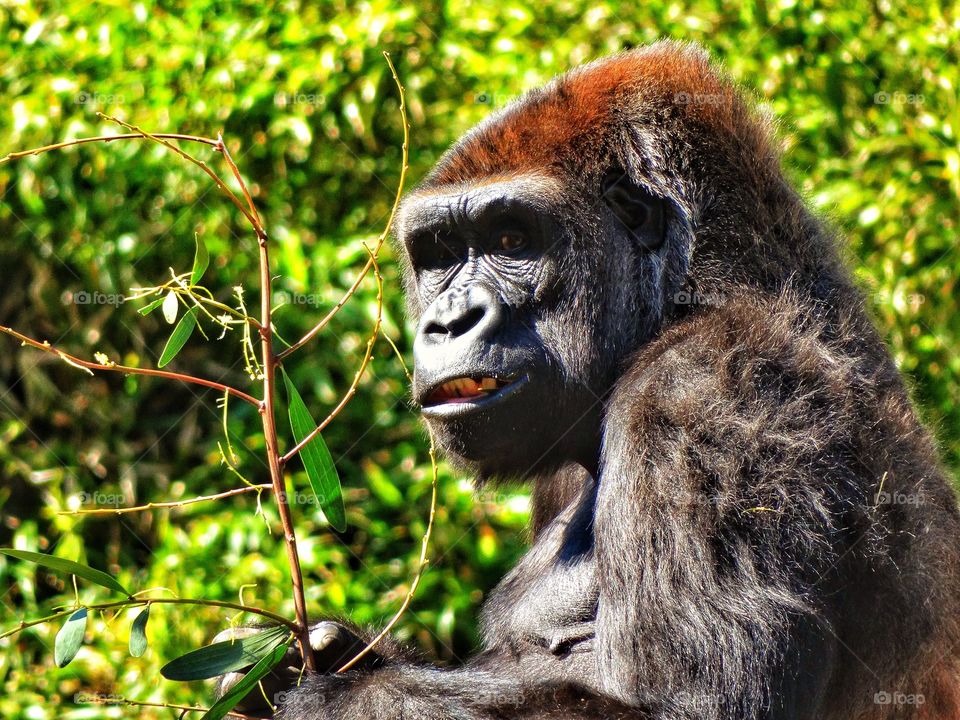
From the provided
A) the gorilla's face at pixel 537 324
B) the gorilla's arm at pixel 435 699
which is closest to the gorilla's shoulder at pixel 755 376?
the gorilla's face at pixel 537 324

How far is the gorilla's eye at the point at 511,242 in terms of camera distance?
3270mm

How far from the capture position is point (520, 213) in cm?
324

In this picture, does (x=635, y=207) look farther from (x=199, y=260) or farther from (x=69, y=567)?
(x=69, y=567)

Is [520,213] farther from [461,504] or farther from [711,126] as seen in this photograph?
[461,504]

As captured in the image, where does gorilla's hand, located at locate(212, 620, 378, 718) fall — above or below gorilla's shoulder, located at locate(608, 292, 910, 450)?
below

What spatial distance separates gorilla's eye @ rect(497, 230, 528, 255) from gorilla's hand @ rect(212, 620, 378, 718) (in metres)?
1.15

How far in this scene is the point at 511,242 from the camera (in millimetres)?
3285

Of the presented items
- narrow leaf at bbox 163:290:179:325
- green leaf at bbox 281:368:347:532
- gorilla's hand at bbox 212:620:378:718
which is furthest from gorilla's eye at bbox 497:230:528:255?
gorilla's hand at bbox 212:620:378:718

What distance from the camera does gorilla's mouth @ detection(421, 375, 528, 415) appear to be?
3.06 metres

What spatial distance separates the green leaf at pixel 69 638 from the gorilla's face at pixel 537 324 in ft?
3.41

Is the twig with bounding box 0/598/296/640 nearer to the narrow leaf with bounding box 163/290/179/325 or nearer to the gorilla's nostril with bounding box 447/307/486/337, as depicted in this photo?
the narrow leaf with bounding box 163/290/179/325

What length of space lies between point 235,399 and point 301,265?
2.99 ft

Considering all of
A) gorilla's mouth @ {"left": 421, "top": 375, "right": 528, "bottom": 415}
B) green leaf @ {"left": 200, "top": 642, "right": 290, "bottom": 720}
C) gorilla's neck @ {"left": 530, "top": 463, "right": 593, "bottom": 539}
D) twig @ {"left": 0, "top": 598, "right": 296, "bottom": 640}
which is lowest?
gorilla's neck @ {"left": 530, "top": 463, "right": 593, "bottom": 539}

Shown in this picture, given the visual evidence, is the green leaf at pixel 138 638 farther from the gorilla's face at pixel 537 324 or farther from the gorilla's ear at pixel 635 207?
the gorilla's ear at pixel 635 207
